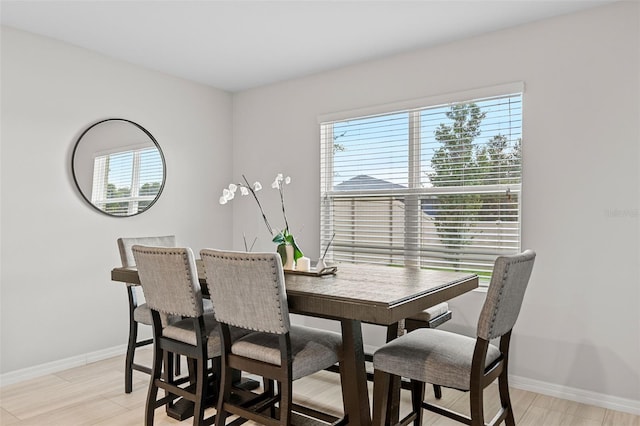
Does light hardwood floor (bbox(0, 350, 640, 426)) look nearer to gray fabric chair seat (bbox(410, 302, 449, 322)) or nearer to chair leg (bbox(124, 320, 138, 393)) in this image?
chair leg (bbox(124, 320, 138, 393))

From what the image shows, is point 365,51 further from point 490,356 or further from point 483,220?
point 490,356

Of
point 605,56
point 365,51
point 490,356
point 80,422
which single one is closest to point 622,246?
point 605,56

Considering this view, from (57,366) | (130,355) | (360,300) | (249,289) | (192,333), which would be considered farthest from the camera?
(57,366)

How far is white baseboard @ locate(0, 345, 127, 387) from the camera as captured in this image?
313cm

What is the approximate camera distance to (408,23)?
10.0 feet

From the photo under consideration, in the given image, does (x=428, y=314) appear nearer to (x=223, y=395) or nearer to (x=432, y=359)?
(x=432, y=359)

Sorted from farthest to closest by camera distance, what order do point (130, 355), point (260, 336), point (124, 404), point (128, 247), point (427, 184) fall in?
point (427, 184)
point (128, 247)
point (130, 355)
point (124, 404)
point (260, 336)

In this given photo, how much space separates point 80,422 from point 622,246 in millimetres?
3316

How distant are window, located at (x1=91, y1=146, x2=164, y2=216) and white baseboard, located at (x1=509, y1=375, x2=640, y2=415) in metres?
3.21

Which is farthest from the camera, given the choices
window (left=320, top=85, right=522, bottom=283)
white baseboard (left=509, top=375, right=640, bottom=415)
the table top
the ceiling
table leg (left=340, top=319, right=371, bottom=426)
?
window (left=320, top=85, right=522, bottom=283)

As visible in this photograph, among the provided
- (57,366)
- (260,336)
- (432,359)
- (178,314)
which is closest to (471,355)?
(432,359)

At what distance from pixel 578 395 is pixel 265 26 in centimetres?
316

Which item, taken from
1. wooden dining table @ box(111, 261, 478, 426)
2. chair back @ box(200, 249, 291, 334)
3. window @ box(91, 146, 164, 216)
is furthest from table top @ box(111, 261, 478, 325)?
window @ box(91, 146, 164, 216)

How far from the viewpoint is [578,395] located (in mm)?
2840
